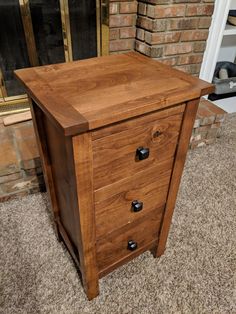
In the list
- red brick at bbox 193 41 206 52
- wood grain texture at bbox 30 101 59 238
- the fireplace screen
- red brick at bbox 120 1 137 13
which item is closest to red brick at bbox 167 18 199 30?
red brick at bbox 193 41 206 52

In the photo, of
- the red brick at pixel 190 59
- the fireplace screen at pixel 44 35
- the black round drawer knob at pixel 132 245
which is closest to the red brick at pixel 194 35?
the red brick at pixel 190 59

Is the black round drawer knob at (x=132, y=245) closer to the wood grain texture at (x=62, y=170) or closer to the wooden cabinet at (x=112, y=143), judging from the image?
the wooden cabinet at (x=112, y=143)

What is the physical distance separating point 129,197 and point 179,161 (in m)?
0.21

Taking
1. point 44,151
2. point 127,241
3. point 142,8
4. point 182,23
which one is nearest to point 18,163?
point 44,151

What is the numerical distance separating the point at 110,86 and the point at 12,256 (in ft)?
2.92

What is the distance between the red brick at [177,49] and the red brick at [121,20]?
0.83 ft

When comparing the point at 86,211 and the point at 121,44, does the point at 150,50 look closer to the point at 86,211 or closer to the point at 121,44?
the point at 121,44

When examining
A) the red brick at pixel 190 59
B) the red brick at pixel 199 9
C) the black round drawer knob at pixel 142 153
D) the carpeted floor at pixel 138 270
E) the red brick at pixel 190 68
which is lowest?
the carpeted floor at pixel 138 270

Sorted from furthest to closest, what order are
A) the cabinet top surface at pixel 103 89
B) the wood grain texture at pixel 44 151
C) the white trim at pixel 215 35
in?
1. the white trim at pixel 215 35
2. the wood grain texture at pixel 44 151
3. the cabinet top surface at pixel 103 89

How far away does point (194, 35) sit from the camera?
1535 mm

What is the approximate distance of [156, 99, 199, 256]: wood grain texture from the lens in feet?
2.49

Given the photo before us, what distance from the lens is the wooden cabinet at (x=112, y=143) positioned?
622 millimetres

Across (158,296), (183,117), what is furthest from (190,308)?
(183,117)

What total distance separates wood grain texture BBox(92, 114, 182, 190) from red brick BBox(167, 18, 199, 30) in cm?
90
